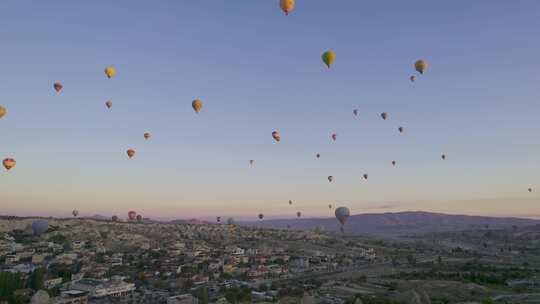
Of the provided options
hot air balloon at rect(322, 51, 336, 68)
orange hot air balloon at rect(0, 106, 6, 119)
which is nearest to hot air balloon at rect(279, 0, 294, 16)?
hot air balloon at rect(322, 51, 336, 68)

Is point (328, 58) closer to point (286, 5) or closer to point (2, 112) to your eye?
point (286, 5)

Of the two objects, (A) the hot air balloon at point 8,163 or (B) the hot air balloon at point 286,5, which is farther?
(A) the hot air balloon at point 8,163

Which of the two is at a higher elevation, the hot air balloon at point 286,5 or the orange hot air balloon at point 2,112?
the hot air balloon at point 286,5

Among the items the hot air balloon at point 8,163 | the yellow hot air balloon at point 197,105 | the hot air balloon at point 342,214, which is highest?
the yellow hot air balloon at point 197,105

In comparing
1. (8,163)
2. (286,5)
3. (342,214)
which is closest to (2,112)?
(8,163)

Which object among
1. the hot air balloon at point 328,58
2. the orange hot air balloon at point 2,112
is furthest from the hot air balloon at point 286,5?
the orange hot air balloon at point 2,112

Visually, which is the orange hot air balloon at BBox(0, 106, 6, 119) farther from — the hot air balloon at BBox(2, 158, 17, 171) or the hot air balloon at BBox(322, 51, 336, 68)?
the hot air balloon at BBox(322, 51, 336, 68)

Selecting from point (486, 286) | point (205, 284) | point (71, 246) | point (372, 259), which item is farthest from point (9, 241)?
point (486, 286)

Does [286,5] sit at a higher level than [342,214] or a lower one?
higher

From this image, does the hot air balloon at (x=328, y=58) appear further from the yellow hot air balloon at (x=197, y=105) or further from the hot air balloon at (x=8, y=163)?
the hot air balloon at (x=8, y=163)

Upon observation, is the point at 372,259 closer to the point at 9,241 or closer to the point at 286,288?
the point at 286,288
